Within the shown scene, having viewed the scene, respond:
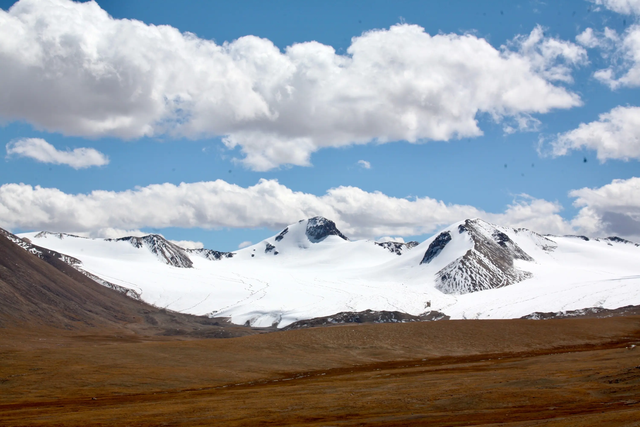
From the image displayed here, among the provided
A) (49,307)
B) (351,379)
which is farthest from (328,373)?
(49,307)

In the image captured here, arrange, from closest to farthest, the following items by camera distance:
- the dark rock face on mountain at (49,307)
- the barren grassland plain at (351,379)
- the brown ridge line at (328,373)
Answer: the barren grassland plain at (351,379)
the brown ridge line at (328,373)
the dark rock face on mountain at (49,307)

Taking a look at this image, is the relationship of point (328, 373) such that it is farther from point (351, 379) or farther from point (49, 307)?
point (49, 307)

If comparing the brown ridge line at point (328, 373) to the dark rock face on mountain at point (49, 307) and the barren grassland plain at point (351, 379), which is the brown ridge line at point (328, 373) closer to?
the barren grassland plain at point (351, 379)

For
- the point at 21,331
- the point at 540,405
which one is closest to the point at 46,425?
the point at 540,405

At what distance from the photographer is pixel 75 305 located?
18212cm

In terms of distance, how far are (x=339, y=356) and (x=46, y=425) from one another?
175ft

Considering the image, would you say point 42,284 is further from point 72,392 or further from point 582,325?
point 582,325

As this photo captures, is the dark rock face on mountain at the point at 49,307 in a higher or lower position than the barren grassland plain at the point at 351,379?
higher

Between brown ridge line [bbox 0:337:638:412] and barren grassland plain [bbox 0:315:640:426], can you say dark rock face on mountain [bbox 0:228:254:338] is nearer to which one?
barren grassland plain [bbox 0:315:640:426]

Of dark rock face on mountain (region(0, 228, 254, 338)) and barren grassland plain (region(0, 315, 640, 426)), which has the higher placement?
dark rock face on mountain (region(0, 228, 254, 338))

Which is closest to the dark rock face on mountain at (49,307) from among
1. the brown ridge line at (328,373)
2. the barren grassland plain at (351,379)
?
the barren grassland plain at (351,379)

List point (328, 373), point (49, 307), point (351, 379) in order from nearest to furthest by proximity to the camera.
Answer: point (351, 379) < point (328, 373) < point (49, 307)

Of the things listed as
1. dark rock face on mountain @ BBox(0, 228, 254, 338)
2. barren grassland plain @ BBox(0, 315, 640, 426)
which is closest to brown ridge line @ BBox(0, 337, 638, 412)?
barren grassland plain @ BBox(0, 315, 640, 426)

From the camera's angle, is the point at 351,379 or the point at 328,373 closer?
the point at 351,379
